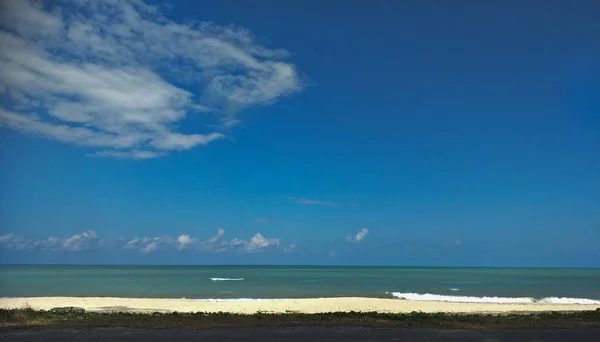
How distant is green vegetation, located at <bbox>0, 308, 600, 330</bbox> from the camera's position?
16344mm

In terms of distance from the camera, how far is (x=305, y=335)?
14688 mm

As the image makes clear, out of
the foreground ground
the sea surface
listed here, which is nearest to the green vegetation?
the foreground ground

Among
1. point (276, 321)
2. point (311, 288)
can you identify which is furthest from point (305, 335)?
point (311, 288)

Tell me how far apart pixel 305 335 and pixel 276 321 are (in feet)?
8.84

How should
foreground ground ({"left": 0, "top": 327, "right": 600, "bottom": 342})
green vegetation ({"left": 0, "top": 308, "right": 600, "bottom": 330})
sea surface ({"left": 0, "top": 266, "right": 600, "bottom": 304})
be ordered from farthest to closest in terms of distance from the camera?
sea surface ({"left": 0, "top": 266, "right": 600, "bottom": 304}), green vegetation ({"left": 0, "top": 308, "right": 600, "bottom": 330}), foreground ground ({"left": 0, "top": 327, "right": 600, "bottom": 342})

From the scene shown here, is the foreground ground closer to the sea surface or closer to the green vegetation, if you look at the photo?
the green vegetation

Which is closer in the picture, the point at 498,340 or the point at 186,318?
the point at 498,340

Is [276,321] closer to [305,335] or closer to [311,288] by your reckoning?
[305,335]

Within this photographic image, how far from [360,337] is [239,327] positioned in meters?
4.25

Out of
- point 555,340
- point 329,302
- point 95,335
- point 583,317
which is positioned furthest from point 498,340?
point 329,302

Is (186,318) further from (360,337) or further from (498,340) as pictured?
(498,340)

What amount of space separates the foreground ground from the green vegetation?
33.3 inches

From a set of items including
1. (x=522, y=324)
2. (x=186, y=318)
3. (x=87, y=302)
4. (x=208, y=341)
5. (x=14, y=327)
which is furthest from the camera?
(x=87, y=302)

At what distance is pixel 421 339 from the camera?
46.6 feet
